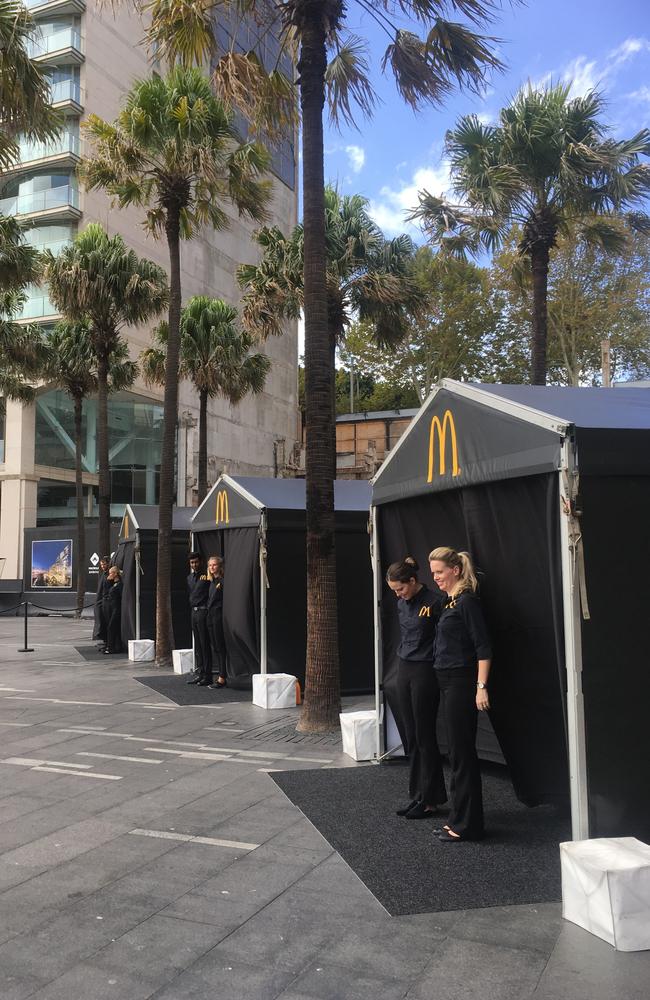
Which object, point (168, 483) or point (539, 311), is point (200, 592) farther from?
point (539, 311)

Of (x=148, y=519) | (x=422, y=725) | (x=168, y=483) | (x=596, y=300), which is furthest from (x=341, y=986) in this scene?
(x=596, y=300)

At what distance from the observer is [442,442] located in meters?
5.92

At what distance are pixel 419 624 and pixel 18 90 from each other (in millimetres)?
8792

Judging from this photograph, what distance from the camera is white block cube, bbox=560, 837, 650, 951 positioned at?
344 cm

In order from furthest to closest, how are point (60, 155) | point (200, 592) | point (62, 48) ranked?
point (62, 48) < point (60, 155) < point (200, 592)

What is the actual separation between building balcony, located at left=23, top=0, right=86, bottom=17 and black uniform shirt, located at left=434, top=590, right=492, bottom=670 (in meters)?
39.5

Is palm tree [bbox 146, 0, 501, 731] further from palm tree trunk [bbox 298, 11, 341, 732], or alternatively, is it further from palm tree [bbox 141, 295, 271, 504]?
palm tree [bbox 141, 295, 271, 504]

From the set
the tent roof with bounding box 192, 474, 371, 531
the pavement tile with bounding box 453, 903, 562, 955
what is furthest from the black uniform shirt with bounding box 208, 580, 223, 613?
the pavement tile with bounding box 453, 903, 562, 955

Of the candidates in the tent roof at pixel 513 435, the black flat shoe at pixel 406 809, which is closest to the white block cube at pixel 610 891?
the black flat shoe at pixel 406 809

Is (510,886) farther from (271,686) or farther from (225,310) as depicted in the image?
(225,310)

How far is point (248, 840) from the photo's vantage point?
197 inches

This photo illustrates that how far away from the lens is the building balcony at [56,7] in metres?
35.2

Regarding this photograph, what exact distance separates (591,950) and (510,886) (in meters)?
0.75

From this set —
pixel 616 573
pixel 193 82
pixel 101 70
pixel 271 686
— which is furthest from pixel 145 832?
pixel 101 70
